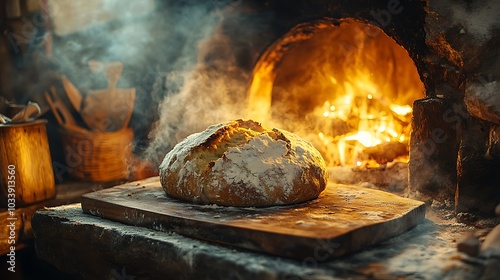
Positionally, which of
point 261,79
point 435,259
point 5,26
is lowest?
point 435,259

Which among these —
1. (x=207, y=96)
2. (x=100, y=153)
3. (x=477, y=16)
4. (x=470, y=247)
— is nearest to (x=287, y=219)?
(x=470, y=247)

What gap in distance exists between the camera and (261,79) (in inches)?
167

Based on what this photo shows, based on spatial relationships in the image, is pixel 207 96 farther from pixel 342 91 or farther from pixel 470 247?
pixel 470 247

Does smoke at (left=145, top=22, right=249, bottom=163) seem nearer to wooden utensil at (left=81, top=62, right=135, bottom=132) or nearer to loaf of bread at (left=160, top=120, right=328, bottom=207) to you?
wooden utensil at (left=81, top=62, right=135, bottom=132)

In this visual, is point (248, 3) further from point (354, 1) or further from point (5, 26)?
point (5, 26)

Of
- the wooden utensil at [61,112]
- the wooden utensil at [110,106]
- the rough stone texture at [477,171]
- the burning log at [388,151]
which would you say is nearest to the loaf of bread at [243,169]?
the rough stone texture at [477,171]

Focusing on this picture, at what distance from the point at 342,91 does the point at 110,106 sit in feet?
7.61

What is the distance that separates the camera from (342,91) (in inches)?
175

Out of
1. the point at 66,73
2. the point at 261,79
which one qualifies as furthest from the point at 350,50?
the point at 66,73

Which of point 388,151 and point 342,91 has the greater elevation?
point 342,91

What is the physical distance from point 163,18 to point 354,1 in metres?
1.93

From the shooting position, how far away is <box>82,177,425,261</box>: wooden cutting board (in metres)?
2.14

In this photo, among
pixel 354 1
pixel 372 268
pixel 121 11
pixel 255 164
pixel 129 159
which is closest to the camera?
pixel 372 268

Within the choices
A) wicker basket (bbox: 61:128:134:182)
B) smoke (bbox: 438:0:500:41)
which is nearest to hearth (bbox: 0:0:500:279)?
smoke (bbox: 438:0:500:41)
